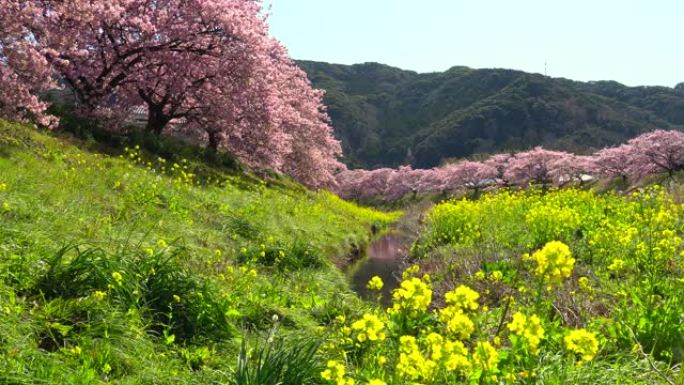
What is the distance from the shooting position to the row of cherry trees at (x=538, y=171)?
159 ft

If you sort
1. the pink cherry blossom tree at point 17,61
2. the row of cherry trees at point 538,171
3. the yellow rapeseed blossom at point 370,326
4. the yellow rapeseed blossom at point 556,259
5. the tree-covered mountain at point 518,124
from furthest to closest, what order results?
the tree-covered mountain at point 518,124 → the row of cherry trees at point 538,171 → the pink cherry blossom tree at point 17,61 → the yellow rapeseed blossom at point 370,326 → the yellow rapeseed blossom at point 556,259

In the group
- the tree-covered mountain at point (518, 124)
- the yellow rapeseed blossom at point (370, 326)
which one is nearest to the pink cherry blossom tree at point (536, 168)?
the yellow rapeseed blossom at point (370, 326)

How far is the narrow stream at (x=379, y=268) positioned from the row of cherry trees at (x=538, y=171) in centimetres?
Result: 2998

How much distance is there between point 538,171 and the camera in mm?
71375

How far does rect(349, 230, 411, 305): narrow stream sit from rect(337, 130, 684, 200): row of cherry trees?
98.4ft

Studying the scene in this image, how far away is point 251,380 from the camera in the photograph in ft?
13.7

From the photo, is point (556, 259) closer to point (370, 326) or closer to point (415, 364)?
point (415, 364)

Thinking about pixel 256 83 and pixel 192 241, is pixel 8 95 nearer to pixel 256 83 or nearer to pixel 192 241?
pixel 192 241

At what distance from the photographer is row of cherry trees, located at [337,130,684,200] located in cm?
4838

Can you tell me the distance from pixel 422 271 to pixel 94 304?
8004 millimetres

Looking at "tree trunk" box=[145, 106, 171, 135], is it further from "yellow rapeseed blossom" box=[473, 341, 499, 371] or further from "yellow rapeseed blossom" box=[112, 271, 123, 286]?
"yellow rapeseed blossom" box=[473, 341, 499, 371]

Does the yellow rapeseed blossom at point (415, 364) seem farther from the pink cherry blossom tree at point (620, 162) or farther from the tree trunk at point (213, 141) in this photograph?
the pink cherry blossom tree at point (620, 162)

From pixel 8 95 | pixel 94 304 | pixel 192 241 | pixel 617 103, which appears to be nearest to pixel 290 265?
pixel 192 241

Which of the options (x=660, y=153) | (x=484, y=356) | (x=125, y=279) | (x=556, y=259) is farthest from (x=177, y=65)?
(x=660, y=153)
